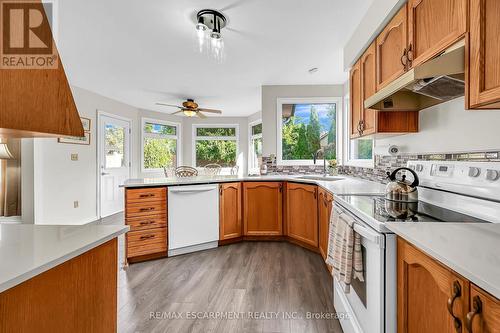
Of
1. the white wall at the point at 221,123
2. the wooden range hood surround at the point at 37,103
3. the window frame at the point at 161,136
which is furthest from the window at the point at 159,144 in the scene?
the wooden range hood surround at the point at 37,103

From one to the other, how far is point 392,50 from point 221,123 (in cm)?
584

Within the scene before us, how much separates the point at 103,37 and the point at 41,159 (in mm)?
2320

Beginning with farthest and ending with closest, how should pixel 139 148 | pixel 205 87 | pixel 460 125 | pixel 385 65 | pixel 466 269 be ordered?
1. pixel 139 148
2. pixel 205 87
3. pixel 385 65
4. pixel 460 125
5. pixel 466 269

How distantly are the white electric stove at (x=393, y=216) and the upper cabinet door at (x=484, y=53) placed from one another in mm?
383

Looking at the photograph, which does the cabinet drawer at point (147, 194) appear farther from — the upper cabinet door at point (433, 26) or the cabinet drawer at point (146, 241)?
the upper cabinet door at point (433, 26)

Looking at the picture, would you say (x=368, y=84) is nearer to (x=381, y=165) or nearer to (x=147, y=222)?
(x=381, y=165)

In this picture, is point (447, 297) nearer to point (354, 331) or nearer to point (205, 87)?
point (354, 331)

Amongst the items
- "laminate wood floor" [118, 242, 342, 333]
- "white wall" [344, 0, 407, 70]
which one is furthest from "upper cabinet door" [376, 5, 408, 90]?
"laminate wood floor" [118, 242, 342, 333]

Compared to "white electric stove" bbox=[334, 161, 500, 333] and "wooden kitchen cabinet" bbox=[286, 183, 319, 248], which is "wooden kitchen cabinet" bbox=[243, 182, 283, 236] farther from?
"white electric stove" bbox=[334, 161, 500, 333]

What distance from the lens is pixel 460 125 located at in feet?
4.60

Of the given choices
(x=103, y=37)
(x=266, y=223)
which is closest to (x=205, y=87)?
(x=103, y=37)

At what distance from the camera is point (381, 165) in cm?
249

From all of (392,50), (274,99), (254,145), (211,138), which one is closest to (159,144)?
(211,138)

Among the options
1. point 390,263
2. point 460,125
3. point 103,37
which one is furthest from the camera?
point 103,37
